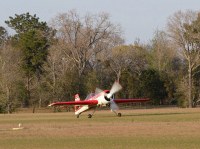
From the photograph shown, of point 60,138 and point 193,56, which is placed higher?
point 193,56

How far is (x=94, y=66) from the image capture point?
94.2 meters

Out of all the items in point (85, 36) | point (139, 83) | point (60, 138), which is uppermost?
point (85, 36)

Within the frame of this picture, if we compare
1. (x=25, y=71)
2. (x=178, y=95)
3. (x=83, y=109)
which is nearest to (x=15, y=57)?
(x=25, y=71)

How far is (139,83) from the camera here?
8888cm

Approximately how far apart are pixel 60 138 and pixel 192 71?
6090 cm

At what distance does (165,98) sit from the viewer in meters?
92.6

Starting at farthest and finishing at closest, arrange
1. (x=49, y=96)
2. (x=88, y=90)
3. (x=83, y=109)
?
(x=88, y=90)
(x=49, y=96)
(x=83, y=109)

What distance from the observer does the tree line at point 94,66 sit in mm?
79625

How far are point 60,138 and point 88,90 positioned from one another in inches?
2280

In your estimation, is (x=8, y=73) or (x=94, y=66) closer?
(x=8, y=73)

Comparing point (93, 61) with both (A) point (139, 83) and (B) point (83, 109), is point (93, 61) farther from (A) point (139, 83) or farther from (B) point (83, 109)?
(B) point (83, 109)

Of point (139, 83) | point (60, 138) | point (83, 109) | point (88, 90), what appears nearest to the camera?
point (60, 138)

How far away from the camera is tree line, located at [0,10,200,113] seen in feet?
261

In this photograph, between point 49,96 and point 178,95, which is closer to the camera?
point 49,96
